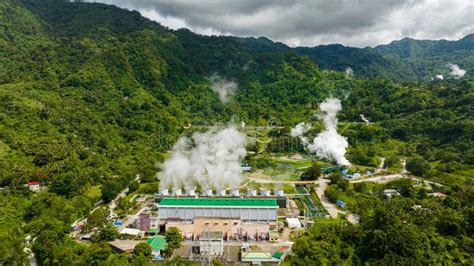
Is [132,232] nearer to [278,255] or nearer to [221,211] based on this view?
[221,211]

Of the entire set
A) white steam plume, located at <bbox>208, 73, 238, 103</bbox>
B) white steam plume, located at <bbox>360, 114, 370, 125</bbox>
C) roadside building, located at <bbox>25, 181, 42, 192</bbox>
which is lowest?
roadside building, located at <bbox>25, 181, 42, 192</bbox>

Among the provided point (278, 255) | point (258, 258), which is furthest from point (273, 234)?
point (258, 258)

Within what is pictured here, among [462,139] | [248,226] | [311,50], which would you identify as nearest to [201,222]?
[248,226]

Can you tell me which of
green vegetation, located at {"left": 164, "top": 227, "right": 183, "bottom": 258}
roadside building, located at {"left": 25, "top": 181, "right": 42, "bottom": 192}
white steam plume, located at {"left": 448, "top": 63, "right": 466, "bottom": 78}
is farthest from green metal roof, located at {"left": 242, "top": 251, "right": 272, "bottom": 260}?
white steam plume, located at {"left": 448, "top": 63, "right": 466, "bottom": 78}

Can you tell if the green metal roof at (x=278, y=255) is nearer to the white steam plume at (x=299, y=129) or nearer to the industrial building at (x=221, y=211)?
the industrial building at (x=221, y=211)

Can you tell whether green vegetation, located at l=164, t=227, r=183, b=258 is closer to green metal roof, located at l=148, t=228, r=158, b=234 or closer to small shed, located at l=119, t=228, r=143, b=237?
green metal roof, located at l=148, t=228, r=158, b=234

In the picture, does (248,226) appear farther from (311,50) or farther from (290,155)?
(311,50)

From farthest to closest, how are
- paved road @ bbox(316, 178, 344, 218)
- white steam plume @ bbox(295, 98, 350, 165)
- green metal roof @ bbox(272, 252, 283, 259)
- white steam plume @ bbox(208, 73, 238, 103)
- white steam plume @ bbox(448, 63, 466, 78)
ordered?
white steam plume @ bbox(448, 63, 466, 78), white steam plume @ bbox(208, 73, 238, 103), white steam plume @ bbox(295, 98, 350, 165), paved road @ bbox(316, 178, 344, 218), green metal roof @ bbox(272, 252, 283, 259)

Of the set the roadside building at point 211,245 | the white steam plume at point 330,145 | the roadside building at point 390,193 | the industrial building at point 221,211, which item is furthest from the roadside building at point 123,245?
the white steam plume at point 330,145
